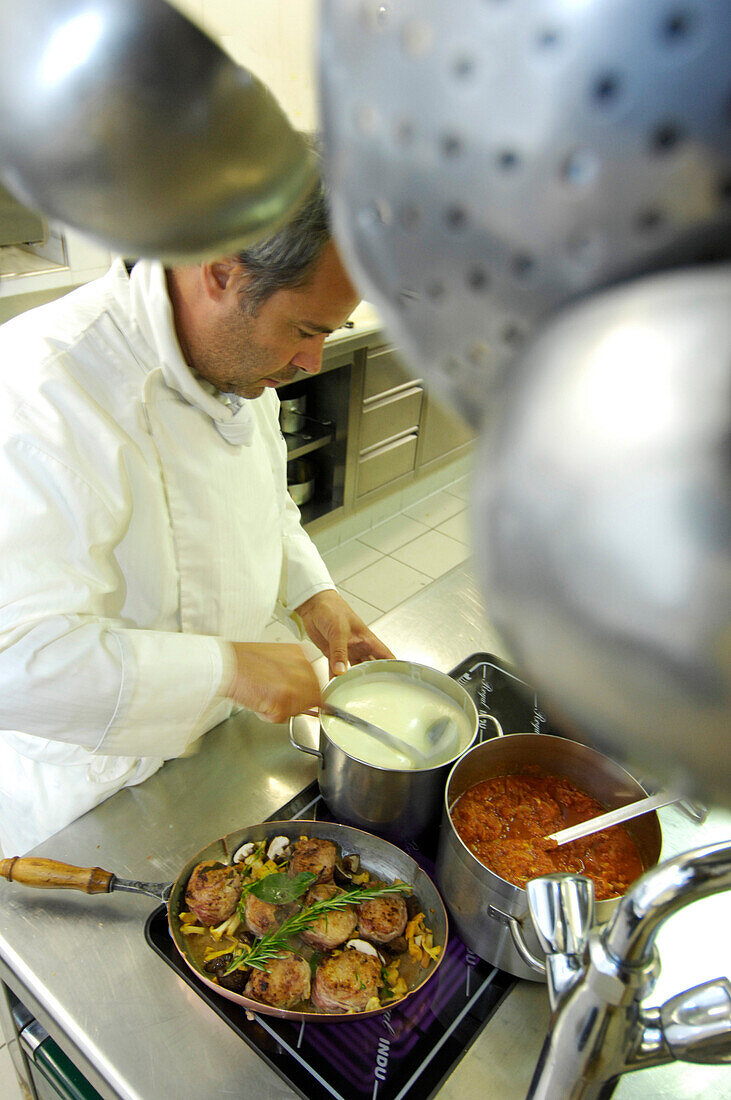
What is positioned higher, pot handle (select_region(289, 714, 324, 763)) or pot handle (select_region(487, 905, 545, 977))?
pot handle (select_region(487, 905, 545, 977))

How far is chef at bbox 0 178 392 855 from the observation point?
1.03 meters

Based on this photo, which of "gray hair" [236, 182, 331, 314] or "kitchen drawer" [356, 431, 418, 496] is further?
"kitchen drawer" [356, 431, 418, 496]

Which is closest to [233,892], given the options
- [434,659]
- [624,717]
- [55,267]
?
[434,659]

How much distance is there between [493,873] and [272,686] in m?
0.41

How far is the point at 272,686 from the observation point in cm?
114

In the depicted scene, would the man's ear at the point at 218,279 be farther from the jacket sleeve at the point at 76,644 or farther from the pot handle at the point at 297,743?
the pot handle at the point at 297,743

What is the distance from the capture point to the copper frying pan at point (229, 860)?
0.91 metres

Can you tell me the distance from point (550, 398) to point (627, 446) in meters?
0.02

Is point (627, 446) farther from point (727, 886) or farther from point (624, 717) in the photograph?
point (727, 886)

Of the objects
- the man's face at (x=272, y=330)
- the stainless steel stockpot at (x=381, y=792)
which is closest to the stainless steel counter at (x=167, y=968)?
the stainless steel stockpot at (x=381, y=792)

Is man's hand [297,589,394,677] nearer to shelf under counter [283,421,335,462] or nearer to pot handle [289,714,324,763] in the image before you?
pot handle [289,714,324,763]

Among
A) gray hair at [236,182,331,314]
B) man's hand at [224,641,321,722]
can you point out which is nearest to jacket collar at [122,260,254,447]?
gray hair at [236,182,331,314]

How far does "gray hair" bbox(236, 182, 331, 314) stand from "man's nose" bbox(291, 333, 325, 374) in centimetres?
13

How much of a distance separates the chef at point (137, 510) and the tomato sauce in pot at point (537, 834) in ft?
0.96
